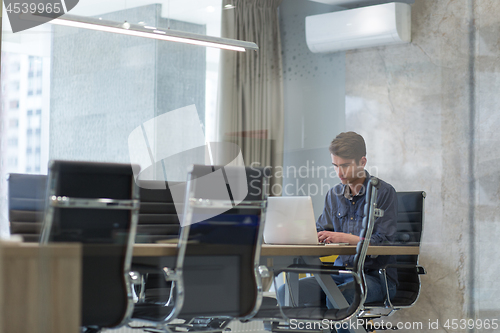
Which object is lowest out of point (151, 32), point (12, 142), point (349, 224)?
point (349, 224)

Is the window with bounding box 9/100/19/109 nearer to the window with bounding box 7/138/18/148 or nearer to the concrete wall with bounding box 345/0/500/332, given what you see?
the window with bounding box 7/138/18/148

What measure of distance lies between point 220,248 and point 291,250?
0.47 m

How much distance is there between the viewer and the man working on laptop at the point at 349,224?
129 inches

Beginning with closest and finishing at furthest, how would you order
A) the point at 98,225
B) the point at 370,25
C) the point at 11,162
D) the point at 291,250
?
the point at 98,225
the point at 11,162
the point at 291,250
the point at 370,25

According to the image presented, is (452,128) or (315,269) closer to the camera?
(315,269)

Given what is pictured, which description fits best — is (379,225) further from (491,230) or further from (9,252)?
(9,252)

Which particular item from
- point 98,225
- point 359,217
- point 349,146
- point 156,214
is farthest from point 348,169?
point 98,225

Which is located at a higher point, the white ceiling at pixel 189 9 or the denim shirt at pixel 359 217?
the white ceiling at pixel 189 9

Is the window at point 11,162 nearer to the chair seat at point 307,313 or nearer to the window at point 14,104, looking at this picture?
the window at point 14,104

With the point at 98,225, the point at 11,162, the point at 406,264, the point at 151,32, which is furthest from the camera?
the point at 406,264

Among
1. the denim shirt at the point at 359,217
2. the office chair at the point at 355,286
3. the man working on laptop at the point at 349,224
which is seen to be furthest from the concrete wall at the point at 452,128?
the office chair at the point at 355,286

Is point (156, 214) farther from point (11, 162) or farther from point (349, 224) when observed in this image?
point (349, 224)

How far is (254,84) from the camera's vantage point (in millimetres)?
3646

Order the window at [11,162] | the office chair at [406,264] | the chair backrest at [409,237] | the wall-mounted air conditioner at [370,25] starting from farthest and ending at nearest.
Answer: the wall-mounted air conditioner at [370,25], the chair backrest at [409,237], the office chair at [406,264], the window at [11,162]
